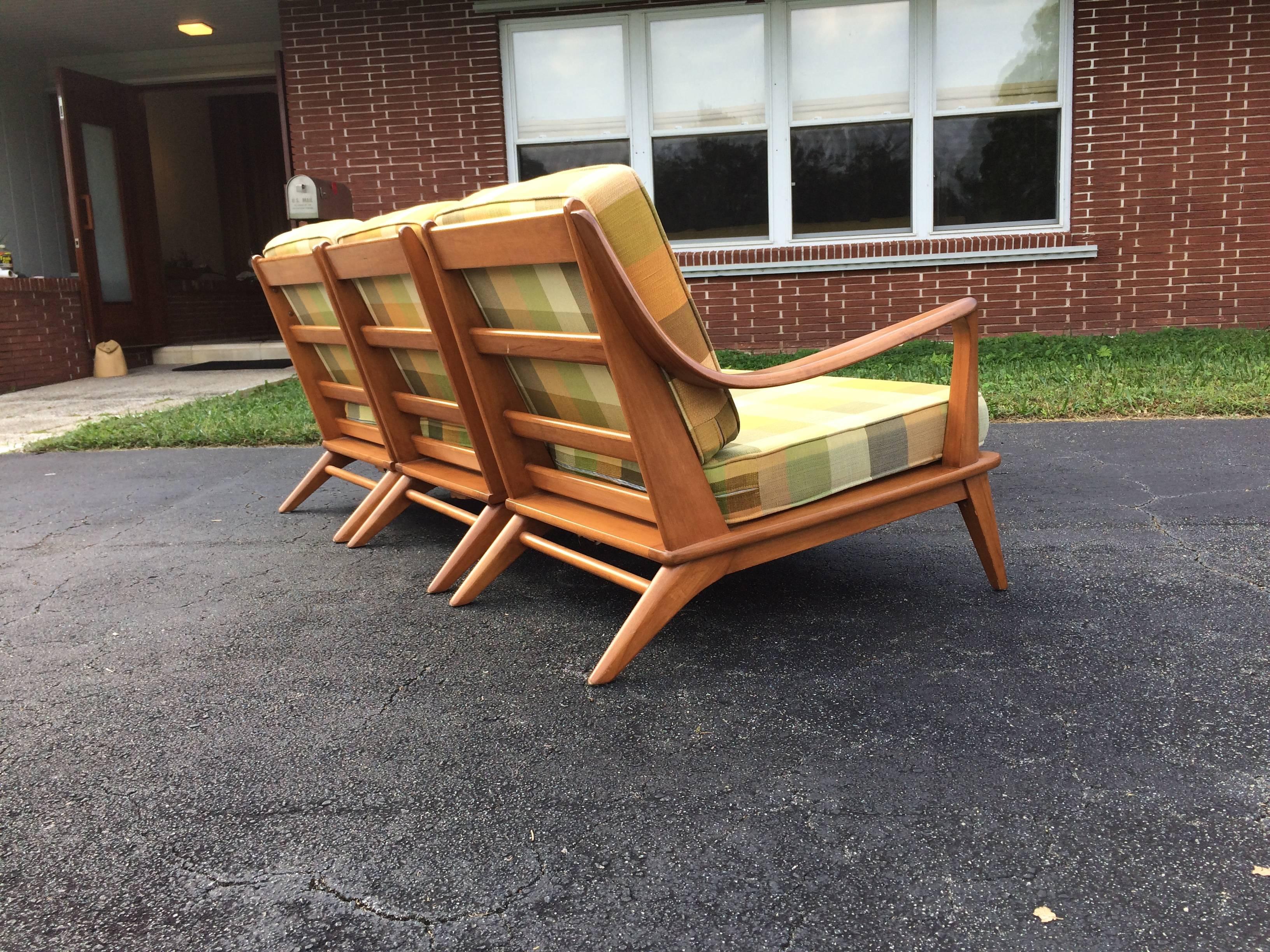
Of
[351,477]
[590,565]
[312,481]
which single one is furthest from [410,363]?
[312,481]

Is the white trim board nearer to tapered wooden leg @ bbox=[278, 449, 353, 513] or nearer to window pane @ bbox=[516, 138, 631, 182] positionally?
window pane @ bbox=[516, 138, 631, 182]

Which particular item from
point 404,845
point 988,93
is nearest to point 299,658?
point 404,845

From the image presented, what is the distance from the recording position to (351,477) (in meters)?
3.72

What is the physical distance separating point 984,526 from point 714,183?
20.6 ft

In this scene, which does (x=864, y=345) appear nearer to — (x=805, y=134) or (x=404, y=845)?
(x=404, y=845)

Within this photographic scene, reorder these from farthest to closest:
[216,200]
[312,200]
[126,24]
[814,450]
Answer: [216,200]
[126,24]
[312,200]
[814,450]

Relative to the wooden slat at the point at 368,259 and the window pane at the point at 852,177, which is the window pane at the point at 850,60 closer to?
the window pane at the point at 852,177

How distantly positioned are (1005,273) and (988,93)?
4.68 ft

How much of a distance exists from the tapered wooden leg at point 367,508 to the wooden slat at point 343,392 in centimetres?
27

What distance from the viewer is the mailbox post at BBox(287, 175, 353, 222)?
7434 millimetres

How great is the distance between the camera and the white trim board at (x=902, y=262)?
26.3ft

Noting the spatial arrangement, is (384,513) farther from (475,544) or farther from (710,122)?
(710,122)

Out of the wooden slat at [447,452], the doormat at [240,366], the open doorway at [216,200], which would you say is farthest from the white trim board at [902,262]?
the open doorway at [216,200]

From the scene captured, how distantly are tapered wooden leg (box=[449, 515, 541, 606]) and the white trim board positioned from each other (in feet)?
18.8
